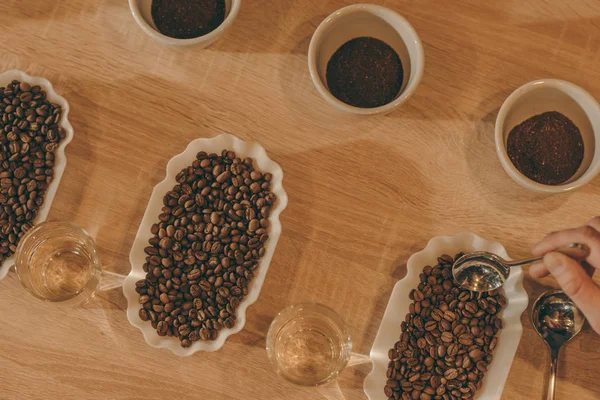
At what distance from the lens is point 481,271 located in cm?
107

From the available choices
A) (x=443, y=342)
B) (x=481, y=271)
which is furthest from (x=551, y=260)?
(x=443, y=342)

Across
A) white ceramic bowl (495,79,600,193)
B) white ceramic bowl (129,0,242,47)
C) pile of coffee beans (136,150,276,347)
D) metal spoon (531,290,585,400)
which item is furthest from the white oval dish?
metal spoon (531,290,585,400)

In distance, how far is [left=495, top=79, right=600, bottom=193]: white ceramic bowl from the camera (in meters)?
1.04

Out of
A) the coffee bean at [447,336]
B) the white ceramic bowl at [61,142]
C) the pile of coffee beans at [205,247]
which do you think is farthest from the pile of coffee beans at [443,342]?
the white ceramic bowl at [61,142]

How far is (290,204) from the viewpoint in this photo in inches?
45.1

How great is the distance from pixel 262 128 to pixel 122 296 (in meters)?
0.41

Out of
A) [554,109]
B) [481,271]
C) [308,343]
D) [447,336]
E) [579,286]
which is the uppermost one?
[554,109]

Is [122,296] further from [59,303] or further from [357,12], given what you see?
[357,12]

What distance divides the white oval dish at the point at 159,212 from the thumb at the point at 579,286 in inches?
18.2

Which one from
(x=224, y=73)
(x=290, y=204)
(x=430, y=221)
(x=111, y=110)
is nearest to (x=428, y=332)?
(x=430, y=221)

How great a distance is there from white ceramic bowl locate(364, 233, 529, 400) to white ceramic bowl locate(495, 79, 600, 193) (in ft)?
0.46

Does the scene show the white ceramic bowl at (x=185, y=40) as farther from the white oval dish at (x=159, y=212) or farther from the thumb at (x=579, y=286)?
the thumb at (x=579, y=286)

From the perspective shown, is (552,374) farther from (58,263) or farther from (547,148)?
(58,263)

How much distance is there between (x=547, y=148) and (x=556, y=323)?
1.03 feet
